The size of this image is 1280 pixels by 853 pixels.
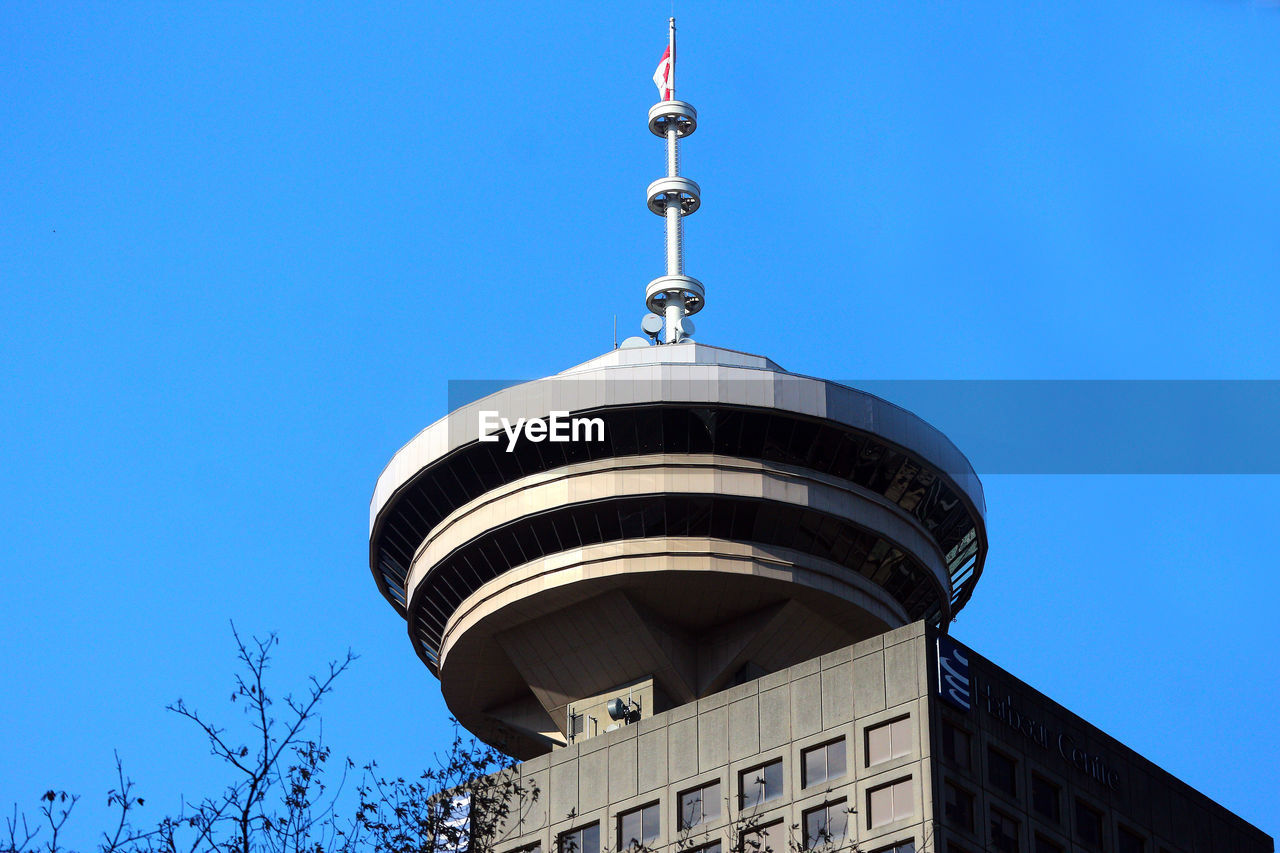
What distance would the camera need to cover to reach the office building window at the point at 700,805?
62375 millimetres

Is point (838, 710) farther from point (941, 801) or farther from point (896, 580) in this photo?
point (896, 580)

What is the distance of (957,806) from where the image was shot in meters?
58.5

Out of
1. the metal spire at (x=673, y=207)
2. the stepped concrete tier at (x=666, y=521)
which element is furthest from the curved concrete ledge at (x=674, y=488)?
the metal spire at (x=673, y=207)

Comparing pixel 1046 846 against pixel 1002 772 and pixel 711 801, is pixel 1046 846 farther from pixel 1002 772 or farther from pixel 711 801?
pixel 711 801

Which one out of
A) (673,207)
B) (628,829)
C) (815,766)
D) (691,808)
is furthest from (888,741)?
(673,207)

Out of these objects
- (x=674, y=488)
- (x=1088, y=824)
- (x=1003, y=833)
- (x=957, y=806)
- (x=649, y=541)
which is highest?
(x=674, y=488)

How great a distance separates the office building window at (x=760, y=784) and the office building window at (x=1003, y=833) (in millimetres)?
6174

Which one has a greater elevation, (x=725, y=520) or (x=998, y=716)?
(x=725, y=520)

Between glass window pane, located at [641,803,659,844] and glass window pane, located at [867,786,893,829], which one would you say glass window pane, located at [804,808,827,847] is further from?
glass window pane, located at [641,803,659,844]

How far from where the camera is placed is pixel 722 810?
6222 centimetres

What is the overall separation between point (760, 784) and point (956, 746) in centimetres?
606

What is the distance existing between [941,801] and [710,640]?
22.2 meters

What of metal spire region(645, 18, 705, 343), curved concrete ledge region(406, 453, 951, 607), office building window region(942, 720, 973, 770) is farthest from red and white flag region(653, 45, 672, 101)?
office building window region(942, 720, 973, 770)

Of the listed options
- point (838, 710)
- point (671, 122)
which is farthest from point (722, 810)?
point (671, 122)
